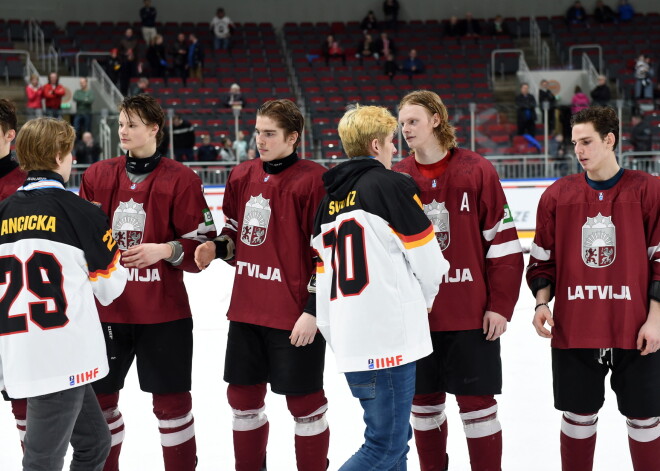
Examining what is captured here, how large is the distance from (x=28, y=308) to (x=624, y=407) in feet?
7.26

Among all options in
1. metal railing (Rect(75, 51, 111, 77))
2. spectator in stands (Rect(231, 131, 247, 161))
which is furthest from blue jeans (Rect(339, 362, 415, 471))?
metal railing (Rect(75, 51, 111, 77))

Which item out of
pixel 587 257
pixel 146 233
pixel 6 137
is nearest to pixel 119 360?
pixel 146 233

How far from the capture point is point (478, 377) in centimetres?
341

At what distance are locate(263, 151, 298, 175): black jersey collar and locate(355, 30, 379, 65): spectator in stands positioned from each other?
642 inches

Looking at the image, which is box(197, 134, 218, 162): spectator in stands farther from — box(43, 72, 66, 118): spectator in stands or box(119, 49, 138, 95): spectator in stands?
box(119, 49, 138, 95): spectator in stands

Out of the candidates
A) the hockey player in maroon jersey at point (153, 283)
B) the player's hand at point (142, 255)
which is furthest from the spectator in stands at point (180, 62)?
the player's hand at point (142, 255)

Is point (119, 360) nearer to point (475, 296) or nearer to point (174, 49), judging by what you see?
point (475, 296)

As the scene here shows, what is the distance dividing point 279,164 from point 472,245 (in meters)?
0.87

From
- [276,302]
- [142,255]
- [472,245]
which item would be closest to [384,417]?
[276,302]

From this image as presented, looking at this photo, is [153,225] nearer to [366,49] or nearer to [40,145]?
[40,145]

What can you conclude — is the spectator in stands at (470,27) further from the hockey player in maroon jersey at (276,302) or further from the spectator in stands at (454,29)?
the hockey player in maroon jersey at (276,302)

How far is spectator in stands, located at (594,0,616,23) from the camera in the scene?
21.2m

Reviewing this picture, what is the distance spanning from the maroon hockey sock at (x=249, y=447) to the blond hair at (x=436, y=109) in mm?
1419

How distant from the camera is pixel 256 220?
3.59m
